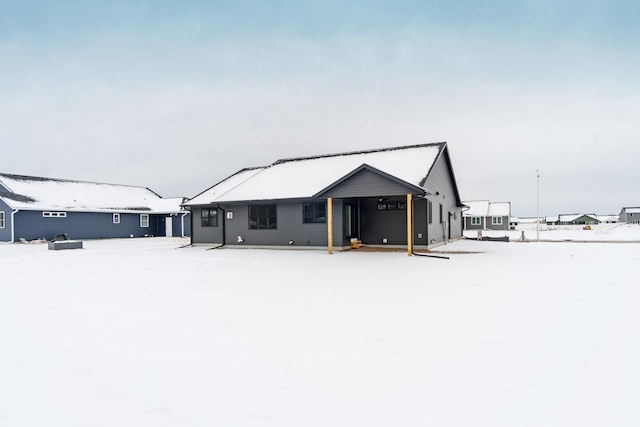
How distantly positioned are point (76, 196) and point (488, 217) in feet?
163

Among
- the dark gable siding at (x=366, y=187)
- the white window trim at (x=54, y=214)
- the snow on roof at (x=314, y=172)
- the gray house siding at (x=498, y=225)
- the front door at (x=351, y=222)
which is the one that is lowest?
the gray house siding at (x=498, y=225)

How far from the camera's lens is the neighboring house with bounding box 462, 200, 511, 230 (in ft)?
161

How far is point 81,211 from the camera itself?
2911 centimetres

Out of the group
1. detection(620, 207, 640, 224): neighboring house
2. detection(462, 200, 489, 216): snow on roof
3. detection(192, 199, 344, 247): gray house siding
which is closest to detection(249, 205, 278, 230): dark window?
detection(192, 199, 344, 247): gray house siding

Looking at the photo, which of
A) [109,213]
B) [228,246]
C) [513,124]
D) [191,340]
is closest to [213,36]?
[228,246]

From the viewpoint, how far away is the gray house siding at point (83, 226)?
26.2 metres

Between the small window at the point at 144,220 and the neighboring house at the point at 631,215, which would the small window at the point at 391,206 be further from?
the neighboring house at the point at 631,215

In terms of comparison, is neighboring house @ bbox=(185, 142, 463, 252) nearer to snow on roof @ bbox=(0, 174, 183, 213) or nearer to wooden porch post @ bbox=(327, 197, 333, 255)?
wooden porch post @ bbox=(327, 197, 333, 255)

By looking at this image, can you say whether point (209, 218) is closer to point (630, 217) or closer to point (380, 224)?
point (380, 224)

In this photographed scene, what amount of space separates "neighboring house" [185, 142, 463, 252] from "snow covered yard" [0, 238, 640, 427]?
872cm

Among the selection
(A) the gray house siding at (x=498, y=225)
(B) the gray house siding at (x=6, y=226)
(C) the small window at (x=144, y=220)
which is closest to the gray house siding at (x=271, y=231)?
(C) the small window at (x=144, y=220)

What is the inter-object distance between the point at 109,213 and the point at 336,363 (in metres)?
33.5

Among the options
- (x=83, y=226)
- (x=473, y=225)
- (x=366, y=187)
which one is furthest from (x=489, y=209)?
(x=83, y=226)

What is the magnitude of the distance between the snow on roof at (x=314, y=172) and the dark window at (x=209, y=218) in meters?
0.71
